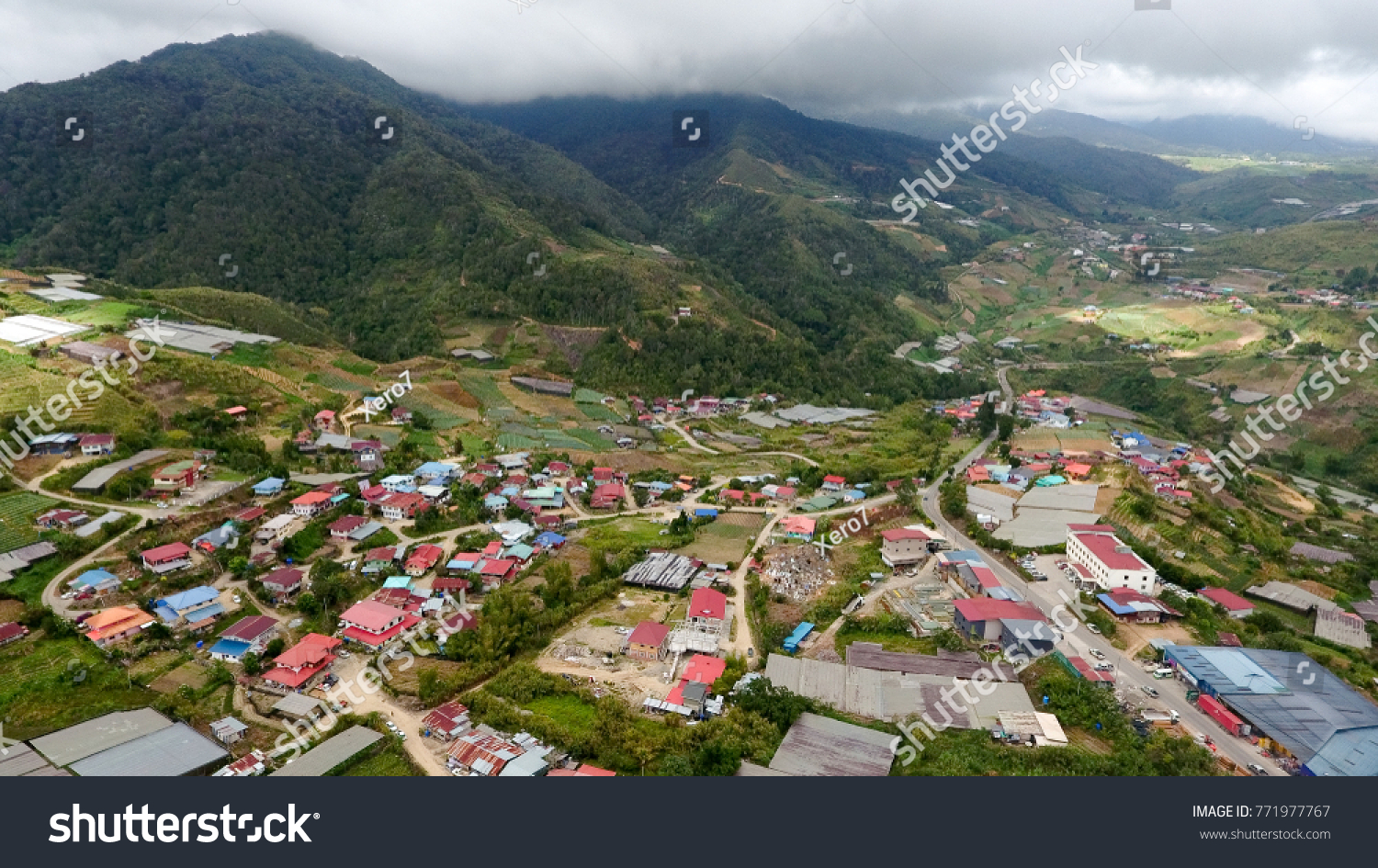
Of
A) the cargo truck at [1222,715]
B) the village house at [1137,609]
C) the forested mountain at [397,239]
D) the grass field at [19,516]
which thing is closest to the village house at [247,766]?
the grass field at [19,516]

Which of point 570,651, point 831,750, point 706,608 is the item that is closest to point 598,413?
point 706,608

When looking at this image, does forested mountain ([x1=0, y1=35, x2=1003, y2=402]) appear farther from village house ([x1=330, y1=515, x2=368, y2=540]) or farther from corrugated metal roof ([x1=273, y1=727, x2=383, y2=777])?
corrugated metal roof ([x1=273, y1=727, x2=383, y2=777])

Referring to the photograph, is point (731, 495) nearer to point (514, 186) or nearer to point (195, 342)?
point (195, 342)

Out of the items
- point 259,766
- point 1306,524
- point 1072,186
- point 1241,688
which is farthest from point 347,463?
point 1072,186

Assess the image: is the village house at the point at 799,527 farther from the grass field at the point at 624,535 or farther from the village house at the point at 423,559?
the village house at the point at 423,559

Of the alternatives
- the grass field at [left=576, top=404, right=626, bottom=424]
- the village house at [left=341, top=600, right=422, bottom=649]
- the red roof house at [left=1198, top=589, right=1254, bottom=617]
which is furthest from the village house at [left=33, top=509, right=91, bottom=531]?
the red roof house at [left=1198, top=589, right=1254, bottom=617]

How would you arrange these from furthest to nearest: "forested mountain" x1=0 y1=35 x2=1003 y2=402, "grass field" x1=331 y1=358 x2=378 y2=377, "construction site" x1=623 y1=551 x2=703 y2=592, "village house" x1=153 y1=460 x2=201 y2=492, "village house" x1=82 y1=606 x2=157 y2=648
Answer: "forested mountain" x1=0 y1=35 x2=1003 y2=402, "grass field" x1=331 y1=358 x2=378 y2=377, "village house" x1=153 y1=460 x2=201 y2=492, "construction site" x1=623 y1=551 x2=703 y2=592, "village house" x1=82 y1=606 x2=157 y2=648
